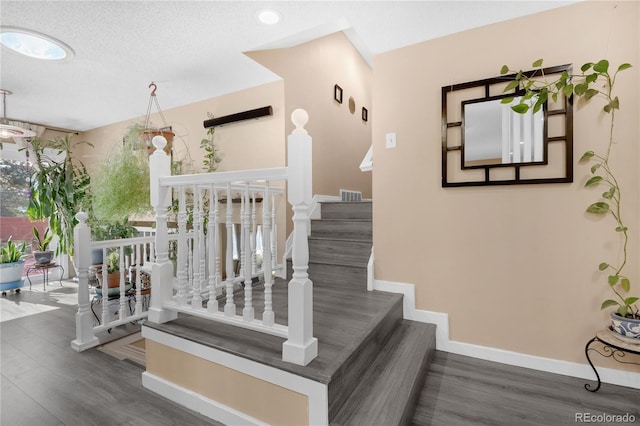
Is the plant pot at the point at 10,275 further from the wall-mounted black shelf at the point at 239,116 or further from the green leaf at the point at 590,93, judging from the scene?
the green leaf at the point at 590,93

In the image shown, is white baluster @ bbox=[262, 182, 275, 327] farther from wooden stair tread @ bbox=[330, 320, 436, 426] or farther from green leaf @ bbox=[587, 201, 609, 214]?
green leaf @ bbox=[587, 201, 609, 214]

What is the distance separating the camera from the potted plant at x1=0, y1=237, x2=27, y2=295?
370 centimetres

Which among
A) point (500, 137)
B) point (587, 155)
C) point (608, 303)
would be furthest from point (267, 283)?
point (587, 155)

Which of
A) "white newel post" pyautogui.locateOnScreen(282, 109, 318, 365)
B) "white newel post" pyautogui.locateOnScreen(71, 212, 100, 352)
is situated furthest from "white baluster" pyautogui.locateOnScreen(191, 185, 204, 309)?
"white newel post" pyautogui.locateOnScreen(71, 212, 100, 352)

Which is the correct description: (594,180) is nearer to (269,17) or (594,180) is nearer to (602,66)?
(602,66)

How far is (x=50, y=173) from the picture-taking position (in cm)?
352

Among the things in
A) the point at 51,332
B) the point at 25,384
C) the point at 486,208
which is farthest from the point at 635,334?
the point at 51,332

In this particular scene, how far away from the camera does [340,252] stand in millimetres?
2648

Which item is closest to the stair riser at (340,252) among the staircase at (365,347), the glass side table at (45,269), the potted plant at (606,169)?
the staircase at (365,347)

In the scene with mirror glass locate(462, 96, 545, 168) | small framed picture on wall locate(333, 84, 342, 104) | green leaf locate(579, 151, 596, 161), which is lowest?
green leaf locate(579, 151, 596, 161)

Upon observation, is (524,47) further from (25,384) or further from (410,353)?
(25,384)

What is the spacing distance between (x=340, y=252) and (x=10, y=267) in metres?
4.28

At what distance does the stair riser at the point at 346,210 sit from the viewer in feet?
9.62

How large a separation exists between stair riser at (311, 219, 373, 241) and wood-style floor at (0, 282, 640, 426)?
1131 mm
